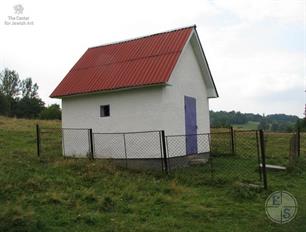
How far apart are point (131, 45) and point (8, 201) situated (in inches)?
386

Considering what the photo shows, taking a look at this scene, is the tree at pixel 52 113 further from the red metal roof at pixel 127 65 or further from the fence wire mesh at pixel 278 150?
the red metal roof at pixel 127 65

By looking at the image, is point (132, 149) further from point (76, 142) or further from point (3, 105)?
point (3, 105)

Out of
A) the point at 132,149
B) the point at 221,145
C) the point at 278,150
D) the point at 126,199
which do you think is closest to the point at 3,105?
the point at 221,145

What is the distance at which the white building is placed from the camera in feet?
44.0

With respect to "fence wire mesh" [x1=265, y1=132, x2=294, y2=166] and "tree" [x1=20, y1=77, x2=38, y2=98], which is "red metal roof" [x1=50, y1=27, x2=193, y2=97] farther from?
"tree" [x1=20, y1=77, x2=38, y2=98]

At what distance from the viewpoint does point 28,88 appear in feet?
266

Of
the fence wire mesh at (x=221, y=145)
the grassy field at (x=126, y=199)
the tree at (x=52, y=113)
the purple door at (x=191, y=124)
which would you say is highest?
the tree at (x=52, y=113)

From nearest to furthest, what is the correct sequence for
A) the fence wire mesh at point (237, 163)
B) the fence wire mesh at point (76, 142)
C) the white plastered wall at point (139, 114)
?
1. the fence wire mesh at point (237, 163)
2. the white plastered wall at point (139, 114)
3. the fence wire mesh at point (76, 142)

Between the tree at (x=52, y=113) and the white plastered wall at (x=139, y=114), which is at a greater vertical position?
the tree at (x=52, y=113)

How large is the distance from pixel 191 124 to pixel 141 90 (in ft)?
9.23

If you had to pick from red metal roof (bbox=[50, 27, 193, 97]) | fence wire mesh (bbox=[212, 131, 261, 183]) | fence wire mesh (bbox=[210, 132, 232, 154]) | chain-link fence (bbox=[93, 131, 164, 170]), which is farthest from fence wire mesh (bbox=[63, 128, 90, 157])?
fence wire mesh (bbox=[210, 132, 232, 154])

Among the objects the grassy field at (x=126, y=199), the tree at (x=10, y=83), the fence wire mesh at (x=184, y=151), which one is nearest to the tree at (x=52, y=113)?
the tree at (x=10, y=83)

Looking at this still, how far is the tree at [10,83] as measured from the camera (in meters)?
71.7

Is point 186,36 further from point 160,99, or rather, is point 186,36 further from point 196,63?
point 160,99
